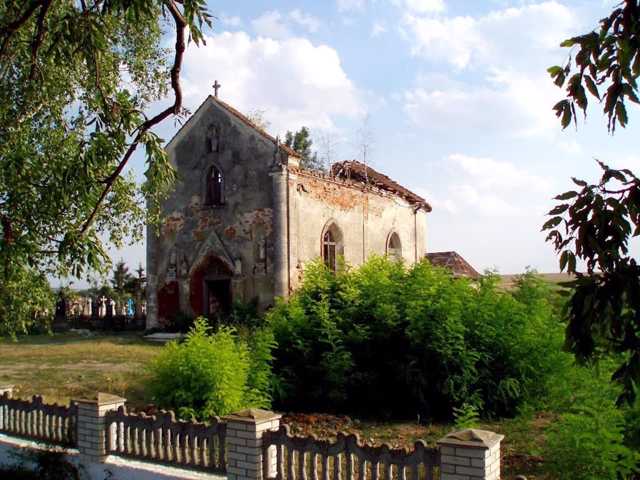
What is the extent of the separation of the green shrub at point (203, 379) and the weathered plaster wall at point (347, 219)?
1199cm

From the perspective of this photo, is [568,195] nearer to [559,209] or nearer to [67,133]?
[559,209]

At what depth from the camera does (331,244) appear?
2453cm

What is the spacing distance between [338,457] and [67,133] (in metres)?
8.42

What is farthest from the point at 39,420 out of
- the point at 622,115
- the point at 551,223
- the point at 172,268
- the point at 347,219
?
the point at 347,219

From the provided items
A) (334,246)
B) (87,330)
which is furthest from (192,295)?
(87,330)

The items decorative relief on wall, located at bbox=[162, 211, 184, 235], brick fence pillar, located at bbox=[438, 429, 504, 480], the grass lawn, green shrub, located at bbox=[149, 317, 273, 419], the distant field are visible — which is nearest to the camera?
brick fence pillar, located at bbox=[438, 429, 504, 480]

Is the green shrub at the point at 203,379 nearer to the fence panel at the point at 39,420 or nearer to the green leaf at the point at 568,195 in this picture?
the fence panel at the point at 39,420

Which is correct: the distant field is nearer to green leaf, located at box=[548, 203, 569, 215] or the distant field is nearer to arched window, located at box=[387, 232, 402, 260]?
green leaf, located at box=[548, 203, 569, 215]

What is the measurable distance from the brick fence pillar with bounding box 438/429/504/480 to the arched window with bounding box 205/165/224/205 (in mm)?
19040

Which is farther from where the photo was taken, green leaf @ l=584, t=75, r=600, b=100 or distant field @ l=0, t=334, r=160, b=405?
distant field @ l=0, t=334, r=160, b=405

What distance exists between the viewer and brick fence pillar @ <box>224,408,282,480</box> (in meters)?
6.95

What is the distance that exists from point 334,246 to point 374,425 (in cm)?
1406

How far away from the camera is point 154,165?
873cm

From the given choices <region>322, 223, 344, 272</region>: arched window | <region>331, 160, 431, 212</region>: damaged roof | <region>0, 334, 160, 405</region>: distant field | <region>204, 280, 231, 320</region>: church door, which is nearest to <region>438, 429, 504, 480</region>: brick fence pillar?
<region>0, 334, 160, 405</region>: distant field
